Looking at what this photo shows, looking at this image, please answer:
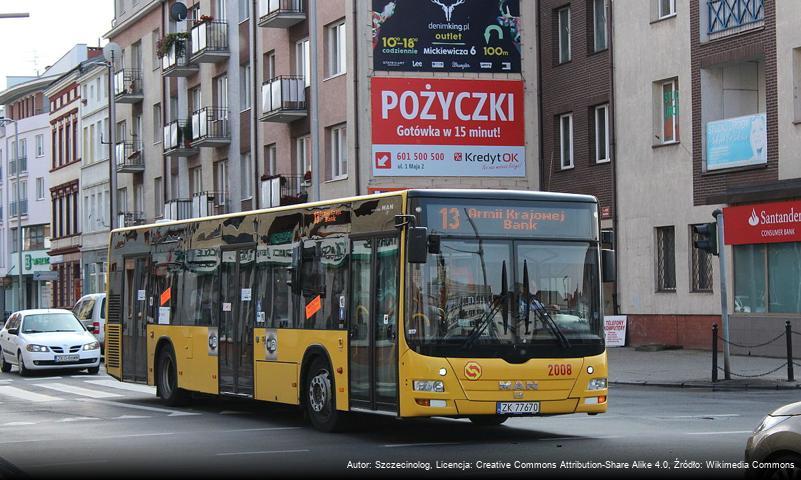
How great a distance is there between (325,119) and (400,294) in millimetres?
29721

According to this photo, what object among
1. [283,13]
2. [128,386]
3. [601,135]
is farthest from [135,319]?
[283,13]

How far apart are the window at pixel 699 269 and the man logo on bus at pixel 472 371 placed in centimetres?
1958

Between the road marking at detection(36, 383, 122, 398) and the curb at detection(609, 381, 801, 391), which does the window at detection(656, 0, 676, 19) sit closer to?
the curb at detection(609, 381, 801, 391)

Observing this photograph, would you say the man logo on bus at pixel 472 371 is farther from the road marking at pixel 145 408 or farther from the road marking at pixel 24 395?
the road marking at pixel 24 395

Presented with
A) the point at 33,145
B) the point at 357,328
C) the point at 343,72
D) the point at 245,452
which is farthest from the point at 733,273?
the point at 33,145

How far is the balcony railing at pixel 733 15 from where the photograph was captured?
31.6 m

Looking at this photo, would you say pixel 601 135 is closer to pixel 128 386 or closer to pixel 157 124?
pixel 128 386

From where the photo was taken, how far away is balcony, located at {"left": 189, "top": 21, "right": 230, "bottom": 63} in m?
54.1

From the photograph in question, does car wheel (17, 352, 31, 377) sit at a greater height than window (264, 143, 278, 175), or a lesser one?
lesser

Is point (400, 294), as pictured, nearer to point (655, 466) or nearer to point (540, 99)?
point (655, 466)

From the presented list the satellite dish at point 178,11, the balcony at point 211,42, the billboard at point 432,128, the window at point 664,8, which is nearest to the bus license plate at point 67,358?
the billboard at point 432,128

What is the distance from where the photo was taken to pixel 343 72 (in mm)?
42875

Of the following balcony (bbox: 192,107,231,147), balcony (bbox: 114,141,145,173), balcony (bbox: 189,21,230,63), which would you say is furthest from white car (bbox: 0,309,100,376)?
balcony (bbox: 114,141,145,173)

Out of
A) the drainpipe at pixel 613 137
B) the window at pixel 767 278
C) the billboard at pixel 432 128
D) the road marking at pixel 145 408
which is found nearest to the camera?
the road marking at pixel 145 408
